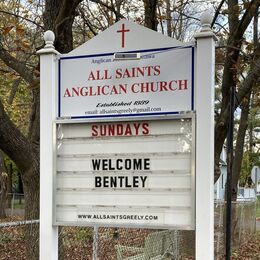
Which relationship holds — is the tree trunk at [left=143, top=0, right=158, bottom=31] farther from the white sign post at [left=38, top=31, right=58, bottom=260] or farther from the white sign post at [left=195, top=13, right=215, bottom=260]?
the white sign post at [left=195, top=13, right=215, bottom=260]

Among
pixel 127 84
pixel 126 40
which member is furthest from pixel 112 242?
pixel 126 40

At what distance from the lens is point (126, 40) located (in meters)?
4.27

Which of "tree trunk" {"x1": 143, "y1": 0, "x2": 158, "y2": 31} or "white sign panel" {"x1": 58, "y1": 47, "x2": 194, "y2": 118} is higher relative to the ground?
"tree trunk" {"x1": 143, "y1": 0, "x2": 158, "y2": 31}

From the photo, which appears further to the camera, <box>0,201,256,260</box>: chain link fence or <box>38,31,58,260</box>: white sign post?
<box>0,201,256,260</box>: chain link fence

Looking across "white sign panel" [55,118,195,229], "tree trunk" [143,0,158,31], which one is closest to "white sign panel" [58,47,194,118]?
"white sign panel" [55,118,195,229]

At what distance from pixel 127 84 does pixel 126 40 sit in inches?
15.5

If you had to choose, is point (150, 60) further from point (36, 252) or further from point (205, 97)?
point (36, 252)

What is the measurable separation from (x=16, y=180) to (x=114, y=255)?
156 feet

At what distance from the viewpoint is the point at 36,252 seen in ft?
23.4

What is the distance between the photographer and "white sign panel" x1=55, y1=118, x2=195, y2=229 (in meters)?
Answer: 4.02

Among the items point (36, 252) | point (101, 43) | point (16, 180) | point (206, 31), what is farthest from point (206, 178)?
point (16, 180)

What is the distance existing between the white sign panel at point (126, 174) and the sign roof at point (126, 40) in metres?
0.65

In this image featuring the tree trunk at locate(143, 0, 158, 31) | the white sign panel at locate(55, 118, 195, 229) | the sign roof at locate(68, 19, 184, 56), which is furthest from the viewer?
the tree trunk at locate(143, 0, 158, 31)

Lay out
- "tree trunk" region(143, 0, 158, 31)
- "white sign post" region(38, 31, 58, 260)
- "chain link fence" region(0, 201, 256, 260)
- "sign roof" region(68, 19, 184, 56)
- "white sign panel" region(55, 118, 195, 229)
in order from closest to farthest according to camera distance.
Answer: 1. "white sign panel" region(55, 118, 195, 229)
2. "sign roof" region(68, 19, 184, 56)
3. "white sign post" region(38, 31, 58, 260)
4. "chain link fence" region(0, 201, 256, 260)
5. "tree trunk" region(143, 0, 158, 31)
